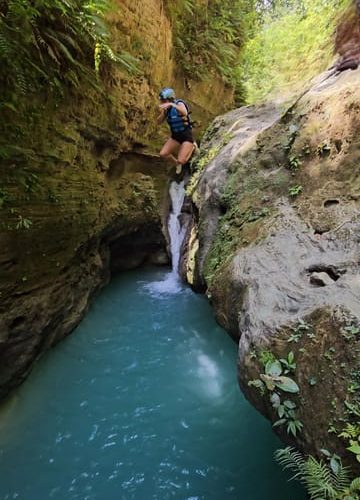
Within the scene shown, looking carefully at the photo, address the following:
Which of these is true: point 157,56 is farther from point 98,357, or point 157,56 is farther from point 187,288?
point 98,357

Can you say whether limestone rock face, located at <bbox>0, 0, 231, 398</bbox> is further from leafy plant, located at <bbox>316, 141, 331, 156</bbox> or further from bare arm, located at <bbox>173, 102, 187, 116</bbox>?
leafy plant, located at <bbox>316, 141, 331, 156</bbox>

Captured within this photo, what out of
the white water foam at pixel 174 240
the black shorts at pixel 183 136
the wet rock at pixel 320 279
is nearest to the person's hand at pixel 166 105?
the black shorts at pixel 183 136

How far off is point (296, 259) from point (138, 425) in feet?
10.5

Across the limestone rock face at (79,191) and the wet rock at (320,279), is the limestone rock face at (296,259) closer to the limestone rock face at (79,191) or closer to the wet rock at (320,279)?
the wet rock at (320,279)

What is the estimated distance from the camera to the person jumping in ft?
→ 22.7

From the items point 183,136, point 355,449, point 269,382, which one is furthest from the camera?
point 183,136

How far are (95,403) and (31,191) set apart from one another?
3.38 meters

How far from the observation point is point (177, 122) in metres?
7.28

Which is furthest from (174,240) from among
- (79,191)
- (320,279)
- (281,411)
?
(281,411)

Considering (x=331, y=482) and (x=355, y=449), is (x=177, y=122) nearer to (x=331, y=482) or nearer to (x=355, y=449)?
(x=355, y=449)

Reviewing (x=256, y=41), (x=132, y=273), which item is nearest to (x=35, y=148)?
(x=132, y=273)

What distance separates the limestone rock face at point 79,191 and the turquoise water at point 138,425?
62 cm

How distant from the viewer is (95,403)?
5.01 metres

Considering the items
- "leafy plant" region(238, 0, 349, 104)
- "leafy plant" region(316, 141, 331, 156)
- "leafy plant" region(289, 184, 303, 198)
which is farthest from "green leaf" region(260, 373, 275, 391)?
"leafy plant" region(238, 0, 349, 104)
